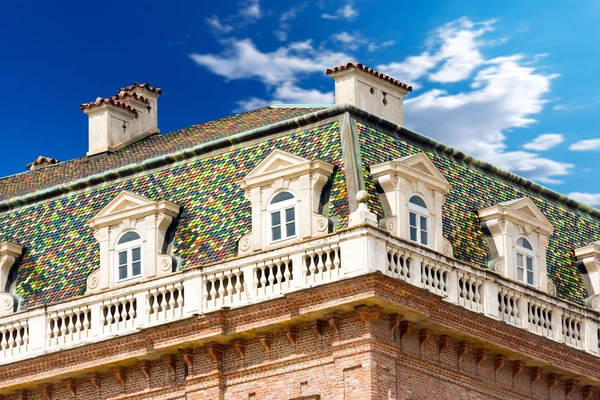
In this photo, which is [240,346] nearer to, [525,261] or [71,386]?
[71,386]

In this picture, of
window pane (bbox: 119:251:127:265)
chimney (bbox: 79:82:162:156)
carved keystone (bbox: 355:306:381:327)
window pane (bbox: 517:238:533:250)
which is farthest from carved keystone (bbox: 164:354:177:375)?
chimney (bbox: 79:82:162:156)

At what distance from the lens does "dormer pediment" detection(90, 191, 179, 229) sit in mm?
52875

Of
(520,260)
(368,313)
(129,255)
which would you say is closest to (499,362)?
(520,260)

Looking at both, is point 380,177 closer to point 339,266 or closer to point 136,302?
point 339,266

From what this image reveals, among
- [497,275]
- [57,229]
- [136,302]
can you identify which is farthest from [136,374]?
[497,275]

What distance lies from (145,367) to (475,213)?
10.2 m

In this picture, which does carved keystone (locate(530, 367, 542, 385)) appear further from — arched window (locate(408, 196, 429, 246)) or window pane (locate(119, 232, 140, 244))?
window pane (locate(119, 232, 140, 244))

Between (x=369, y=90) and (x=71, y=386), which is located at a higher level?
(x=369, y=90)

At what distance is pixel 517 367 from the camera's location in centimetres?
5222

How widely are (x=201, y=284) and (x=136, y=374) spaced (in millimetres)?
3308

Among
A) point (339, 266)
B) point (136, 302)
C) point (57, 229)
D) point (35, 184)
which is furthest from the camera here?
point (35, 184)

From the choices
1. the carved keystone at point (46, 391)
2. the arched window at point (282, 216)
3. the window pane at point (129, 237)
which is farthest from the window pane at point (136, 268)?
the arched window at point (282, 216)

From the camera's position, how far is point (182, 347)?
5038cm

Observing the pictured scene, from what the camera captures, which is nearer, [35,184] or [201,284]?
[201,284]
